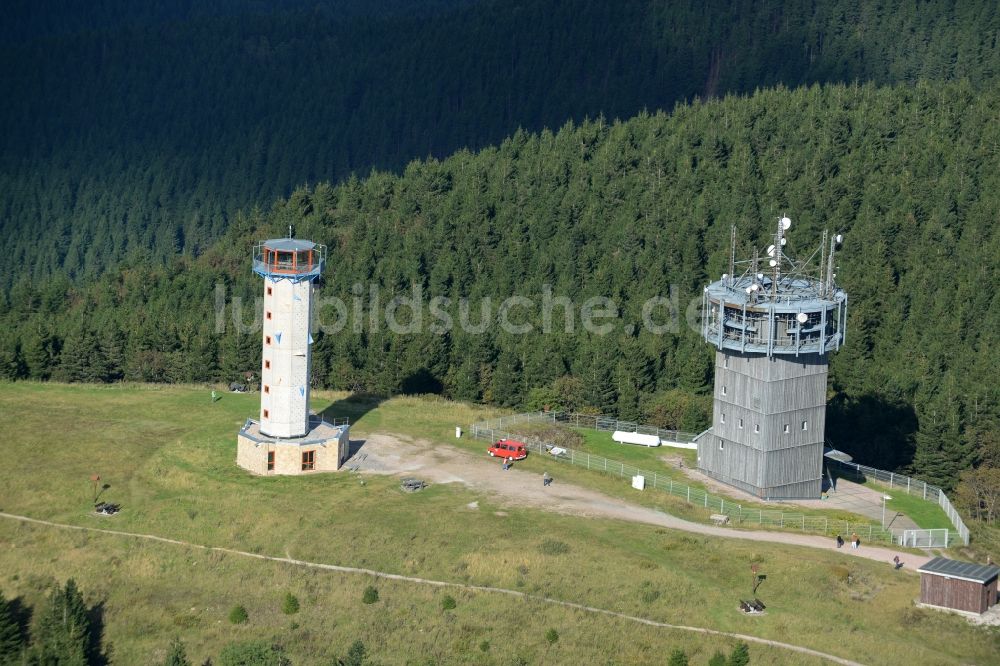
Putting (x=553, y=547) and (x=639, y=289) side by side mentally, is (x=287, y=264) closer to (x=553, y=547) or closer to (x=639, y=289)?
(x=553, y=547)

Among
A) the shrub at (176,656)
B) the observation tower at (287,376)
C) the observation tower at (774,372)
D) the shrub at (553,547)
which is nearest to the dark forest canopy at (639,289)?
→ the observation tower at (774,372)

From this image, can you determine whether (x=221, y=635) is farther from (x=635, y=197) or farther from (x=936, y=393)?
(x=635, y=197)

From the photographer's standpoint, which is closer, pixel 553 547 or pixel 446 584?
pixel 446 584

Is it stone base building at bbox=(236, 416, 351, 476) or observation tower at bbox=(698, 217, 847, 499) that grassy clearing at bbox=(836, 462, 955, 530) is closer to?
observation tower at bbox=(698, 217, 847, 499)

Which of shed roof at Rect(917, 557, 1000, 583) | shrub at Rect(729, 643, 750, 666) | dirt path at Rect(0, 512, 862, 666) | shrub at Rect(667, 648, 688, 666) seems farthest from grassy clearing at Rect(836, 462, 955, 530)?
shrub at Rect(667, 648, 688, 666)

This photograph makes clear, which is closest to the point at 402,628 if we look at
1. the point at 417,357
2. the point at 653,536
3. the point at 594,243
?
the point at 653,536

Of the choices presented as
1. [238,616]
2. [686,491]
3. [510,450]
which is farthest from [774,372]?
[238,616]
